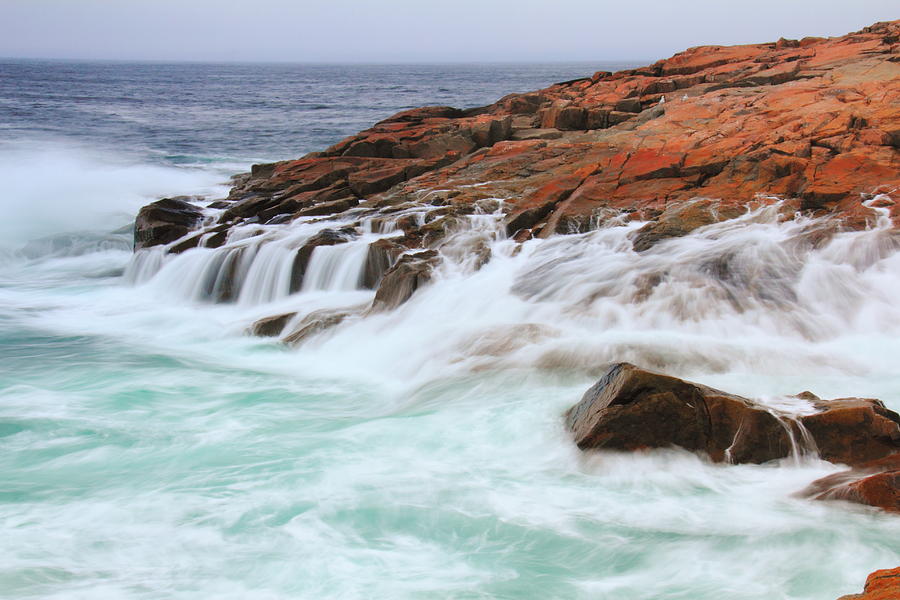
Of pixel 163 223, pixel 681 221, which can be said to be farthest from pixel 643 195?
pixel 163 223

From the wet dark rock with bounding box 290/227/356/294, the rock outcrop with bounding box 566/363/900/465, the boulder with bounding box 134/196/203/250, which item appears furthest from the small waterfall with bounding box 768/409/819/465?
the boulder with bounding box 134/196/203/250

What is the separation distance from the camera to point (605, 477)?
6031 millimetres

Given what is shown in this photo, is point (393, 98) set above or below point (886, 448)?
above

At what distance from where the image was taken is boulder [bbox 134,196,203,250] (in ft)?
48.3

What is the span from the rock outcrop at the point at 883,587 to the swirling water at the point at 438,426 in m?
1.33

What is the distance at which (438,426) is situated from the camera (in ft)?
24.3

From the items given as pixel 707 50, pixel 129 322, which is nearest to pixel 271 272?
pixel 129 322

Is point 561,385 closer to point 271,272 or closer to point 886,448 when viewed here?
point 886,448

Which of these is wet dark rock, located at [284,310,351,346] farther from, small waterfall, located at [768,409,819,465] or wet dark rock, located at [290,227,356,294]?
small waterfall, located at [768,409,819,465]

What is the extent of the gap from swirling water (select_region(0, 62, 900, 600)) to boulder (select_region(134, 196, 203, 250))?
0.83m

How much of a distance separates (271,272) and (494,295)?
14.2 feet

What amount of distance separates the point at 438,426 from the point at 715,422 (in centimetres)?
277

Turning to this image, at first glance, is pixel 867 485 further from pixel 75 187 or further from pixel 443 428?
pixel 75 187

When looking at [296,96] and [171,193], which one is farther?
[296,96]
